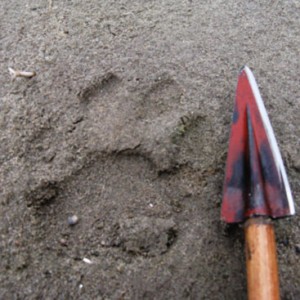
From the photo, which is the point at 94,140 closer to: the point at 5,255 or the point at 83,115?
the point at 83,115

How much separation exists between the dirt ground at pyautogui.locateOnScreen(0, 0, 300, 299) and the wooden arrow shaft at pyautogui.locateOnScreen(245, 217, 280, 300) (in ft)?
0.32

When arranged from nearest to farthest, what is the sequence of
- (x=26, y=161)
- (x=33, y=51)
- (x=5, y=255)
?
(x=5, y=255) < (x=26, y=161) < (x=33, y=51)

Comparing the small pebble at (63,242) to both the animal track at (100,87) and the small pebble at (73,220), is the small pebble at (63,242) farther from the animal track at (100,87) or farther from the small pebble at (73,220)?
the animal track at (100,87)

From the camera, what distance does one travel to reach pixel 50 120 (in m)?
1.37

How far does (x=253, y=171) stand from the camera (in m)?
1.17

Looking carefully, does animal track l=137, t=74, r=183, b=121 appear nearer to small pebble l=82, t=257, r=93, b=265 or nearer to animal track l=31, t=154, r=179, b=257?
animal track l=31, t=154, r=179, b=257

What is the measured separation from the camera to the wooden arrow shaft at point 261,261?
105cm

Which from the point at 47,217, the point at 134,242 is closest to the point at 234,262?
the point at 134,242

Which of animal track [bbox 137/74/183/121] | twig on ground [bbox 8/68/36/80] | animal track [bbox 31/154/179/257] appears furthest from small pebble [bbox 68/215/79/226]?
twig on ground [bbox 8/68/36/80]

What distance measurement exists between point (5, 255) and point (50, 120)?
399mm

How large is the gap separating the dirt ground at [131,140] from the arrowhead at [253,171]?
0.09 metres

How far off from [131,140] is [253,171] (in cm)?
35

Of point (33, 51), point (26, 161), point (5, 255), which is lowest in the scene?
point (5, 255)

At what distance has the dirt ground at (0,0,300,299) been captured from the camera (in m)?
1.17
